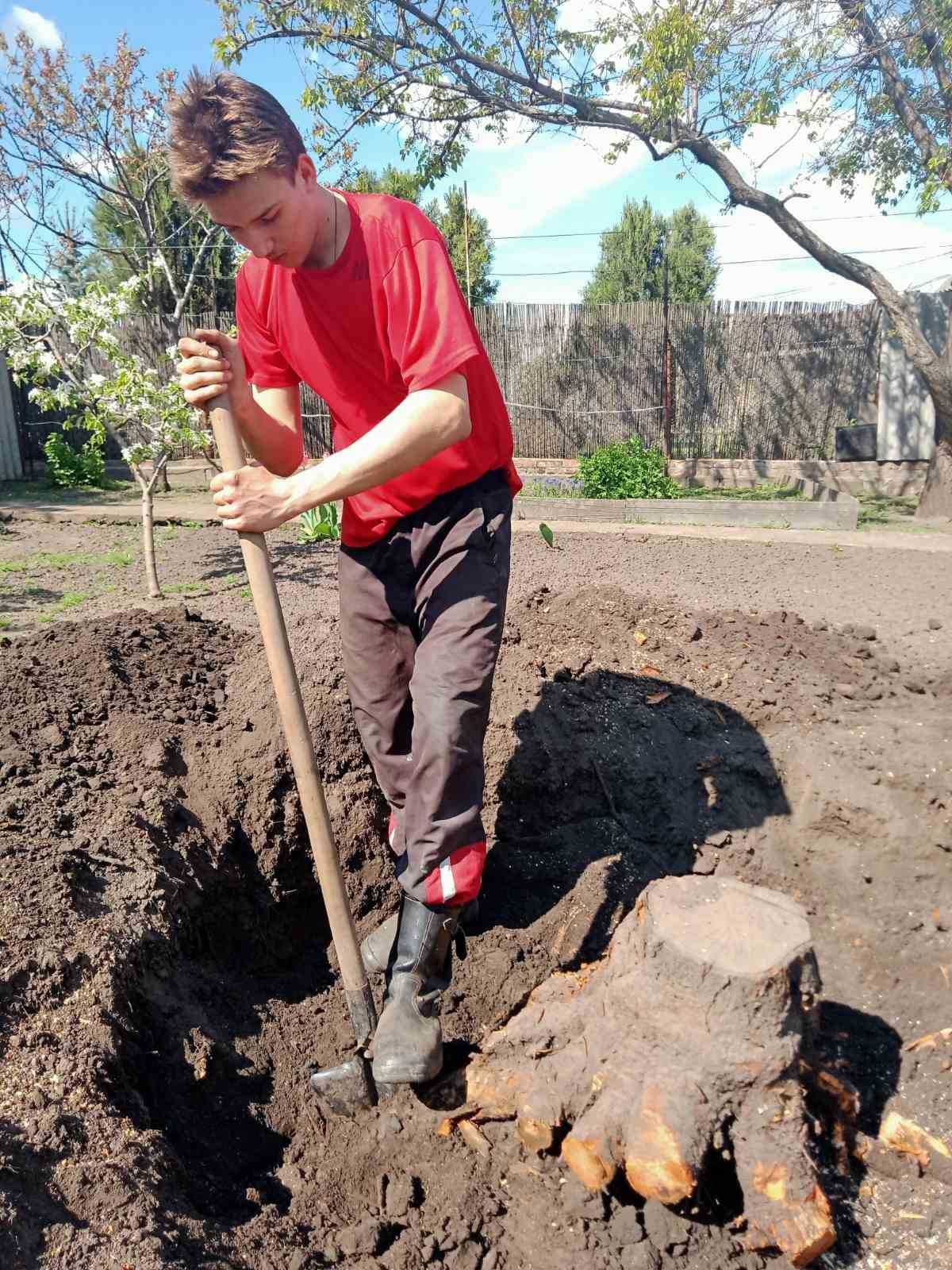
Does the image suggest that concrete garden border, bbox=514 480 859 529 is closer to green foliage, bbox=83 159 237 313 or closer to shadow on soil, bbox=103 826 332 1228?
green foliage, bbox=83 159 237 313

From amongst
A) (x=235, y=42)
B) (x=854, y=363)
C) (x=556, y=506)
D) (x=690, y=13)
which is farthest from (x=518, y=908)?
(x=854, y=363)

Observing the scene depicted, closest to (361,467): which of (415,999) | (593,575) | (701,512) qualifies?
(415,999)

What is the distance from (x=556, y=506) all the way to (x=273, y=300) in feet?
25.5

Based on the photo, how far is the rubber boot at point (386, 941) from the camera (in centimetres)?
270

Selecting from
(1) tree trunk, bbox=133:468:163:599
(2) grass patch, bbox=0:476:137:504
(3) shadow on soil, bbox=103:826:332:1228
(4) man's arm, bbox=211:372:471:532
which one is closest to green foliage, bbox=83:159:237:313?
(2) grass patch, bbox=0:476:137:504

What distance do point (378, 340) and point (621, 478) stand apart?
959 centimetres

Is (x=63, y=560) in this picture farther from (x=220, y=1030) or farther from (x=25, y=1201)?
(x=25, y=1201)

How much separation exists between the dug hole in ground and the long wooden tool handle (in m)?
0.27

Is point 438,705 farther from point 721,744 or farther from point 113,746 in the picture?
point 721,744

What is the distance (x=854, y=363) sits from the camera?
1341cm

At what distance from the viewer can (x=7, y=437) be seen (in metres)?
13.7

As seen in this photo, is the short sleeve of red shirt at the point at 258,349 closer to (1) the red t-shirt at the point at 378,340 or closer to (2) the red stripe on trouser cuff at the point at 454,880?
(1) the red t-shirt at the point at 378,340

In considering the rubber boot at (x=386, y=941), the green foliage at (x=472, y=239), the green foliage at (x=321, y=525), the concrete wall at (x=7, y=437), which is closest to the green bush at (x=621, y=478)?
the green foliage at (x=321, y=525)

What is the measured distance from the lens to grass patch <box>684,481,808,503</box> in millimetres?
11883
